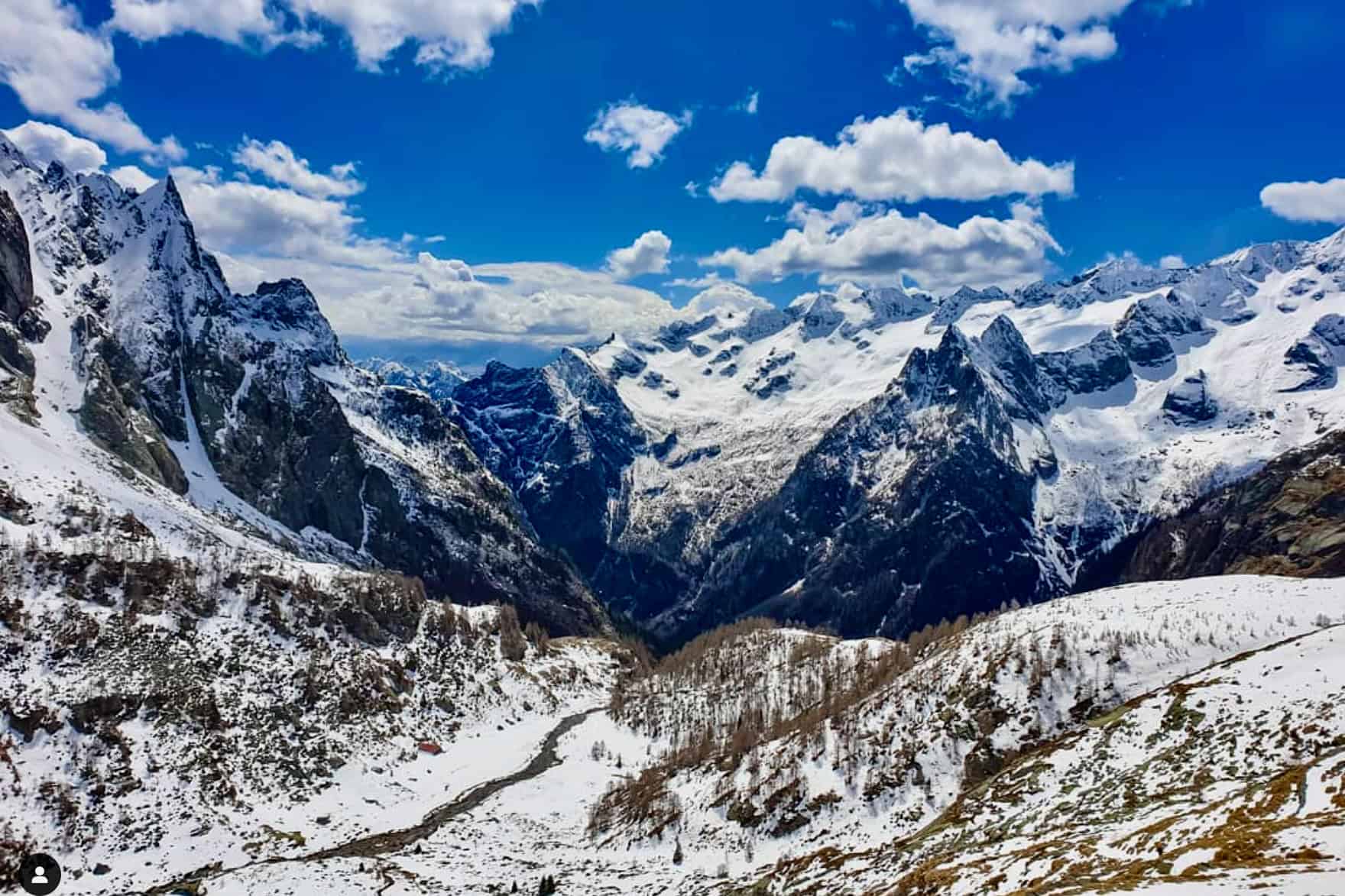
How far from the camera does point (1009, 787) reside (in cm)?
6412

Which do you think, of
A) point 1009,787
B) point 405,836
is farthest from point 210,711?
point 1009,787

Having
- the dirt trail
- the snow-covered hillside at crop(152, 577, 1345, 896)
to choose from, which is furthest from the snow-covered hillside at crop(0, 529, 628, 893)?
the snow-covered hillside at crop(152, 577, 1345, 896)

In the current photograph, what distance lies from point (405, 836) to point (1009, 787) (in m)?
71.2

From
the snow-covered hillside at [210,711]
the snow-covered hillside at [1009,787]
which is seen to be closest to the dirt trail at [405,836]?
the snow-covered hillside at [1009,787]

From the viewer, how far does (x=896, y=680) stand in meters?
102

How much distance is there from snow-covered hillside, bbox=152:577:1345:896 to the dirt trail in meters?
1.44

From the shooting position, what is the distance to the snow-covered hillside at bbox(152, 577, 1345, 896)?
42.4 m

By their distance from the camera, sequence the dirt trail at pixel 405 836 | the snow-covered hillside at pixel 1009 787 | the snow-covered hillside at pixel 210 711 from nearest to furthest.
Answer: the snow-covered hillside at pixel 1009 787 → the dirt trail at pixel 405 836 → the snow-covered hillside at pixel 210 711

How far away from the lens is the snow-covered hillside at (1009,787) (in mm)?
42375

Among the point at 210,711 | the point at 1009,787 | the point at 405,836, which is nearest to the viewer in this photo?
the point at 1009,787

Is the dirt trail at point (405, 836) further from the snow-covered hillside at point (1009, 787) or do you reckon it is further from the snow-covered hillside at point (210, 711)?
the snow-covered hillside at point (210, 711)

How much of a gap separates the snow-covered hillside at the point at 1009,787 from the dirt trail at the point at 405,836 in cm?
144

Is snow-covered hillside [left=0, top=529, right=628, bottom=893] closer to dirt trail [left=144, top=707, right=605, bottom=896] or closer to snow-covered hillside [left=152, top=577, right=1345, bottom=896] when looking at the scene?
dirt trail [left=144, top=707, right=605, bottom=896]

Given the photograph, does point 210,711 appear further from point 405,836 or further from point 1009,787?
point 1009,787
